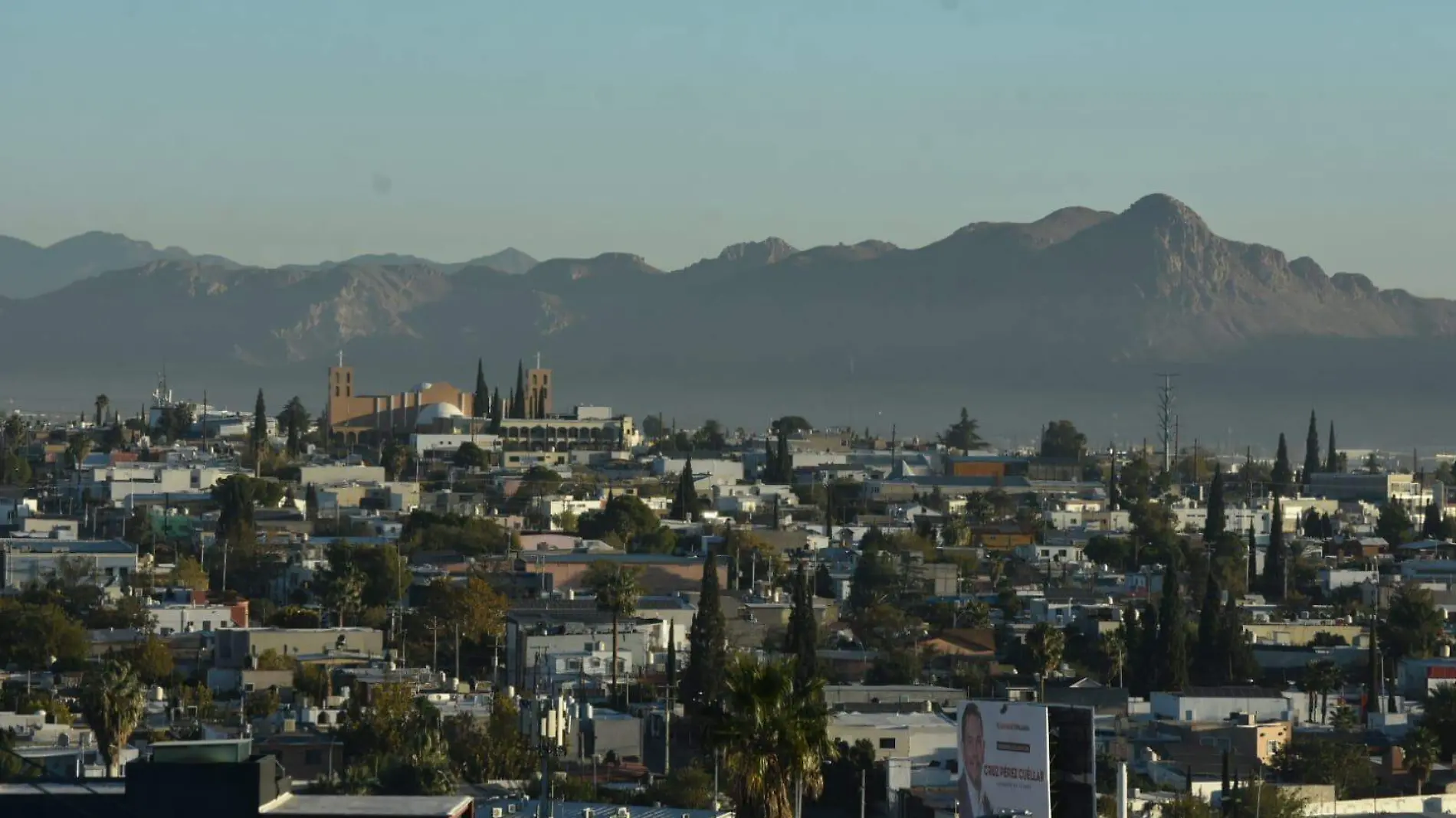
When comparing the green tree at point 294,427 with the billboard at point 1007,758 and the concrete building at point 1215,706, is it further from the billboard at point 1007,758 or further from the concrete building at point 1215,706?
Result: the billboard at point 1007,758

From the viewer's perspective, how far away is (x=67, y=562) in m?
100

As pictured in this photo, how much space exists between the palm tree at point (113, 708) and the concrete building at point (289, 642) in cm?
1695

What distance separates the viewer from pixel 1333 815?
58.0 metres

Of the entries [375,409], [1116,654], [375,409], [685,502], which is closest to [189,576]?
[1116,654]

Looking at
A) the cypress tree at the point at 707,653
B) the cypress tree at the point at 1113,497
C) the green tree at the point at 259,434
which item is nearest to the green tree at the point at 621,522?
the cypress tree at the point at 1113,497

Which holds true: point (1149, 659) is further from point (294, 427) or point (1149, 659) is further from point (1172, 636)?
point (294, 427)

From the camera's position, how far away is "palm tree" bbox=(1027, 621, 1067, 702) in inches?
3164

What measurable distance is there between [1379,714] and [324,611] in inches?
1286

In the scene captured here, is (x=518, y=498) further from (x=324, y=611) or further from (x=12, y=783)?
(x=12, y=783)

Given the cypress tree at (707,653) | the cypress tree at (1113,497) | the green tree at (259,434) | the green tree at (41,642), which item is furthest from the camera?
the green tree at (259,434)

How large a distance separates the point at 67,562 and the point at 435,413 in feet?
270

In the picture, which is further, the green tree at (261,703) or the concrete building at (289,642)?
the concrete building at (289,642)

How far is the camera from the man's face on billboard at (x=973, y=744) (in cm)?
3834

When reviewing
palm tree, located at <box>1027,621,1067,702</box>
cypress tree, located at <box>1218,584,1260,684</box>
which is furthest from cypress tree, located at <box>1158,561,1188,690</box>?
cypress tree, located at <box>1218,584,1260,684</box>
